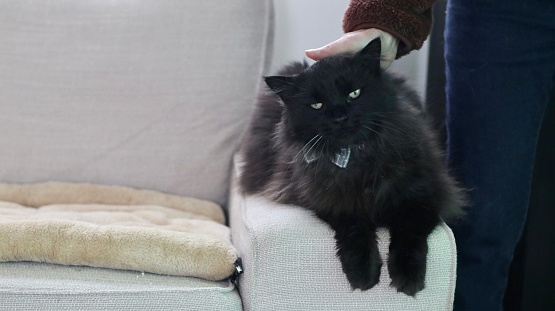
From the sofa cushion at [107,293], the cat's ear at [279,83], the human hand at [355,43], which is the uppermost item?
the human hand at [355,43]

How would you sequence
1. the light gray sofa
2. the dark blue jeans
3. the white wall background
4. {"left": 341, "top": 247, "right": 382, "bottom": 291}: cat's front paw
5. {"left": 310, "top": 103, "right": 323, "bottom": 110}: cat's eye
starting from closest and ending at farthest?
{"left": 341, "top": 247, "right": 382, "bottom": 291}: cat's front paw < {"left": 310, "top": 103, "right": 323, "bottom": 110}: cat's eye < the dark blue jeans < the light gray sofa < the white wall background

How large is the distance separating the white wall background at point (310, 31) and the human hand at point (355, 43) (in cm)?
73

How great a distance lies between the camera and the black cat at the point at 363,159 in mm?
1223

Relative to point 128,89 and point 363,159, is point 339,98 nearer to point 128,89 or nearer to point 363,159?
point 363,159

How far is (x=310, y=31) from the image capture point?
7.04 feet

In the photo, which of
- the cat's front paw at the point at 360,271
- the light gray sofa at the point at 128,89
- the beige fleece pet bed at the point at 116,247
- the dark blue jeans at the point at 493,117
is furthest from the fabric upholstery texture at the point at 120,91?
the cat's front paw at the point at 360,271

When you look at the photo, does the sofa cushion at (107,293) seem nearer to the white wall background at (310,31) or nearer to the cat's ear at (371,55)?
the cat's ear at (371,55)

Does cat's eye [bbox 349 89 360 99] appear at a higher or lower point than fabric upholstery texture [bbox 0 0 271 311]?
higher

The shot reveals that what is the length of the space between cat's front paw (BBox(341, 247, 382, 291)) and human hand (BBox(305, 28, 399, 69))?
444 mm

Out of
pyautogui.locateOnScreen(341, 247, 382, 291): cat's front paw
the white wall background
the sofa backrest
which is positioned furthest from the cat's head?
the white wall background

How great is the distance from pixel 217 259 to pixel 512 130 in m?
0.72

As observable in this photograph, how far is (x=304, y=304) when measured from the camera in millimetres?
1186

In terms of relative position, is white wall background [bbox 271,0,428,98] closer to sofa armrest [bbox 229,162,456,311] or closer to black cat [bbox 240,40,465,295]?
black cat [bbox 240,40,465,295]

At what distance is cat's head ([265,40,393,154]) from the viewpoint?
1231 mm
